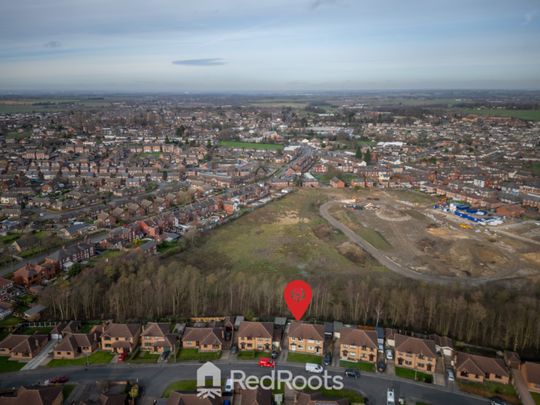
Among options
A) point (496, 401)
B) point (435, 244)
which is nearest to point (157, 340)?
point (496, 401)

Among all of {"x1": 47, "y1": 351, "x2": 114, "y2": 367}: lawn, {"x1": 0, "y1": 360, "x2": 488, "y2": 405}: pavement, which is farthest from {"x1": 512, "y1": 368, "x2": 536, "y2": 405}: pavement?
{"x1": 47, "y1": 351, "x2": 114, "y2": 367}: lawn

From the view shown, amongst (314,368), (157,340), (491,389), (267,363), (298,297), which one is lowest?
(491,389)

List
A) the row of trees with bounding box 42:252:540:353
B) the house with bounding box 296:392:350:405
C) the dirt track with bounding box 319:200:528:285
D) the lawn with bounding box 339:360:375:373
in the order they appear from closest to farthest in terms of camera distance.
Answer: the house with bounding box 296:392:350:405
the lawn with bounding box 339:360:375:373
the row of trees with bounding box 42:252:540:353
the dirt track with bounding box 319:200:528:285

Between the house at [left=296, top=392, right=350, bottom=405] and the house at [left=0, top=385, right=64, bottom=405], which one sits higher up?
the house at [left=0, top=385, right=64, bottom=405]

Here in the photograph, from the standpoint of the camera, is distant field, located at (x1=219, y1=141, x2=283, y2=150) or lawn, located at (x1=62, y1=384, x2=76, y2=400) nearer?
lawn, located at (x1=62, y1=384, x2=76, y2=400)

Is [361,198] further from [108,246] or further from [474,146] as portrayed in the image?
[474,146]

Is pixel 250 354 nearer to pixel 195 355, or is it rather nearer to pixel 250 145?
pixel 195 355

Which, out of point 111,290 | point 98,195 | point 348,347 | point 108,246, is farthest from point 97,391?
point 98,195

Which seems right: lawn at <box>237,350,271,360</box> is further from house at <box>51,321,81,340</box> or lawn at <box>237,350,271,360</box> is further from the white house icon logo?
house at <box>51,321,81,340</box>
